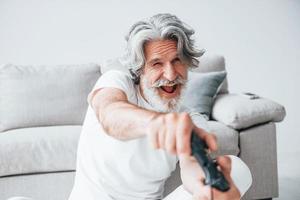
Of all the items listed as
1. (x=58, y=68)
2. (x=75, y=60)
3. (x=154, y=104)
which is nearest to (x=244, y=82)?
(x=75, y=60)

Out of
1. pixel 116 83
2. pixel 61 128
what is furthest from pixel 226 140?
pixel 116 83

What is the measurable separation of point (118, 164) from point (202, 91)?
132 centimetres

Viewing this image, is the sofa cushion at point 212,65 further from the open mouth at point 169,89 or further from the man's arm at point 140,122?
the man's arm at point 140,122

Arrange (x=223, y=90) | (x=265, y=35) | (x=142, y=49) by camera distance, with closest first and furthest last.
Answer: (x=142, y=49), (x=223, y=90), (x=265, y=35)

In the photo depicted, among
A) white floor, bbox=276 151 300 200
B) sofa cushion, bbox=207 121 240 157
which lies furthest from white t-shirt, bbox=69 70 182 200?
white floor, bbox=276 151 300 200

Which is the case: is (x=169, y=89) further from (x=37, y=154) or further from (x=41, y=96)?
(x=41, y=96)

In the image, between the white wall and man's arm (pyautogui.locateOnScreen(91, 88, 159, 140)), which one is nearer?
man's arm (pyautogui.locateOnScreen(91, 88, 159, 140))

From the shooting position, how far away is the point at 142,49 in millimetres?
1287

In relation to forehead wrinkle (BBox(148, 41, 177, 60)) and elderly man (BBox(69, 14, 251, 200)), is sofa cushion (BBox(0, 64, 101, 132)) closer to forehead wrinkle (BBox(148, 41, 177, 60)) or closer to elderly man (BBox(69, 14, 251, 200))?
elderly man (BBox(69, 14, 251, 200))

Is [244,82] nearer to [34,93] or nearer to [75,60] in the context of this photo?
[75,60]

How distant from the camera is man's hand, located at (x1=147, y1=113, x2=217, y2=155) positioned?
599 millimetres

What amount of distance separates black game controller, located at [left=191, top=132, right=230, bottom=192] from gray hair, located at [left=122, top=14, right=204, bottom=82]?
69cm

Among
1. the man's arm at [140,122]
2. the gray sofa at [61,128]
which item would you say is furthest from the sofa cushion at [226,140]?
the man's arm at [140,122]

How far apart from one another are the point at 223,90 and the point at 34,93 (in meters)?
1.17
